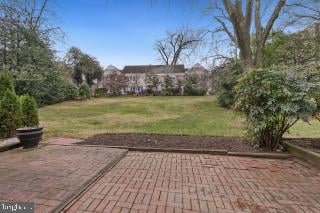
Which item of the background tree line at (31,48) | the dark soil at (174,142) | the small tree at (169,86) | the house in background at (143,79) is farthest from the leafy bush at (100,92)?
the dark soil at (174,142)

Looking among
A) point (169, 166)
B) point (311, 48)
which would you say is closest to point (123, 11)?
point (169, 166)

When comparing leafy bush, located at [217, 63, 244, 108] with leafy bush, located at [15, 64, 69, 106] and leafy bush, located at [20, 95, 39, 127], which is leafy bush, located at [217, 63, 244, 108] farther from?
leafy bush, located at [15, 64, 69, 106]

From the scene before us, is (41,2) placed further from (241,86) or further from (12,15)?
(241,86)

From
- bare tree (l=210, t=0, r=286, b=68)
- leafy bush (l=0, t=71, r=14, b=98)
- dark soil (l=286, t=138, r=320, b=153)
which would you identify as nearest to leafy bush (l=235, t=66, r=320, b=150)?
dark soil (l=286, t=138, r=320, b=153)

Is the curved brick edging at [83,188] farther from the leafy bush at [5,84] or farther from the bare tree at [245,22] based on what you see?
the bare tree at [245,22]

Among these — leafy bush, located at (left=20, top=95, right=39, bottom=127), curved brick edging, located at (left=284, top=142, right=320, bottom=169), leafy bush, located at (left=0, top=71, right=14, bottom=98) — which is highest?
leafy bush, located at (left=0, top=71, right=14, bottom=98)

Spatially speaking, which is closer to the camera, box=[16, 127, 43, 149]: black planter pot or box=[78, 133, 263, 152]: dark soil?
box=[16, 127, 43, 149]: black planter pot

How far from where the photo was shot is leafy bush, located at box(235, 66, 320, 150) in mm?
4355

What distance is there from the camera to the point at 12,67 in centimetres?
1448

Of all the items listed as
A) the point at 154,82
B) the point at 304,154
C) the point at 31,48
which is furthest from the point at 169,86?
the point at 304,154

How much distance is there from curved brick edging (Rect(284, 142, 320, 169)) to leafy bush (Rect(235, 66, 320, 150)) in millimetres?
266

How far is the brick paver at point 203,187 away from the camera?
8.52 ft

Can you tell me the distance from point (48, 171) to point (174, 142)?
123 inches

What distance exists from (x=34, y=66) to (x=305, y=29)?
715 inches
